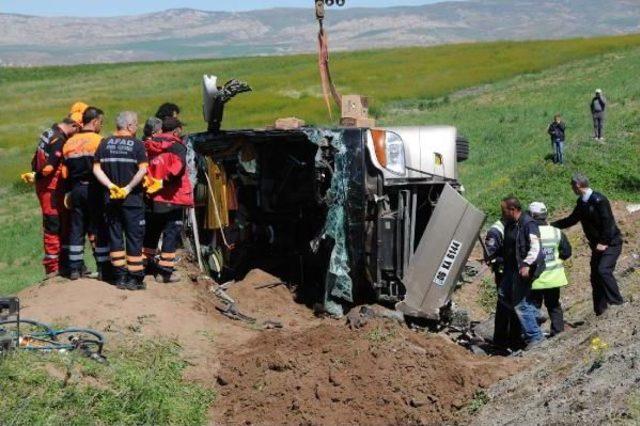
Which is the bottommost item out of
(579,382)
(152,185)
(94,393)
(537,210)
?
(94,393)

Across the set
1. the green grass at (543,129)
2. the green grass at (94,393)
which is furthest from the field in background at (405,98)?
the green grass at (94,393)

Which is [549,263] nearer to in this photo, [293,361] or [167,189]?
[293,361]

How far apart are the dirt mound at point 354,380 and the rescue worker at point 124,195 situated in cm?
157

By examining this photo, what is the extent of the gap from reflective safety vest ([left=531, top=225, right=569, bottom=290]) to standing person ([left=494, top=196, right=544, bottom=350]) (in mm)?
82

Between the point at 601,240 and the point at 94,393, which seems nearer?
the point at 94,393

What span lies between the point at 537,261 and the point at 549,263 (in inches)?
7.2

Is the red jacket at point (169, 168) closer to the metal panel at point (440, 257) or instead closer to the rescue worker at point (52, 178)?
the rescue worker at point (52, 178)

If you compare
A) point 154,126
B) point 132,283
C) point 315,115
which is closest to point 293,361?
point 132,283

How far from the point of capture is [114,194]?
356 inches

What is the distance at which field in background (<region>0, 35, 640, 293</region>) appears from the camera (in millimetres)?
20719

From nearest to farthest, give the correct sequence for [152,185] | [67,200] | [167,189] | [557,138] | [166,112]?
[152,185]
[67,200]
[167,189]
[166,112]
[557,138]

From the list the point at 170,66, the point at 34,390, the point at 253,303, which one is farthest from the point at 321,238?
the point at 170,66

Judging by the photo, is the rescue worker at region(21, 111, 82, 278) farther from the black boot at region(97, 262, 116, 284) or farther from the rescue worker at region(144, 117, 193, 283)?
the rescue worker at region(144, 117, 193, 283)

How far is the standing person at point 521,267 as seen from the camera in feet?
30.0
